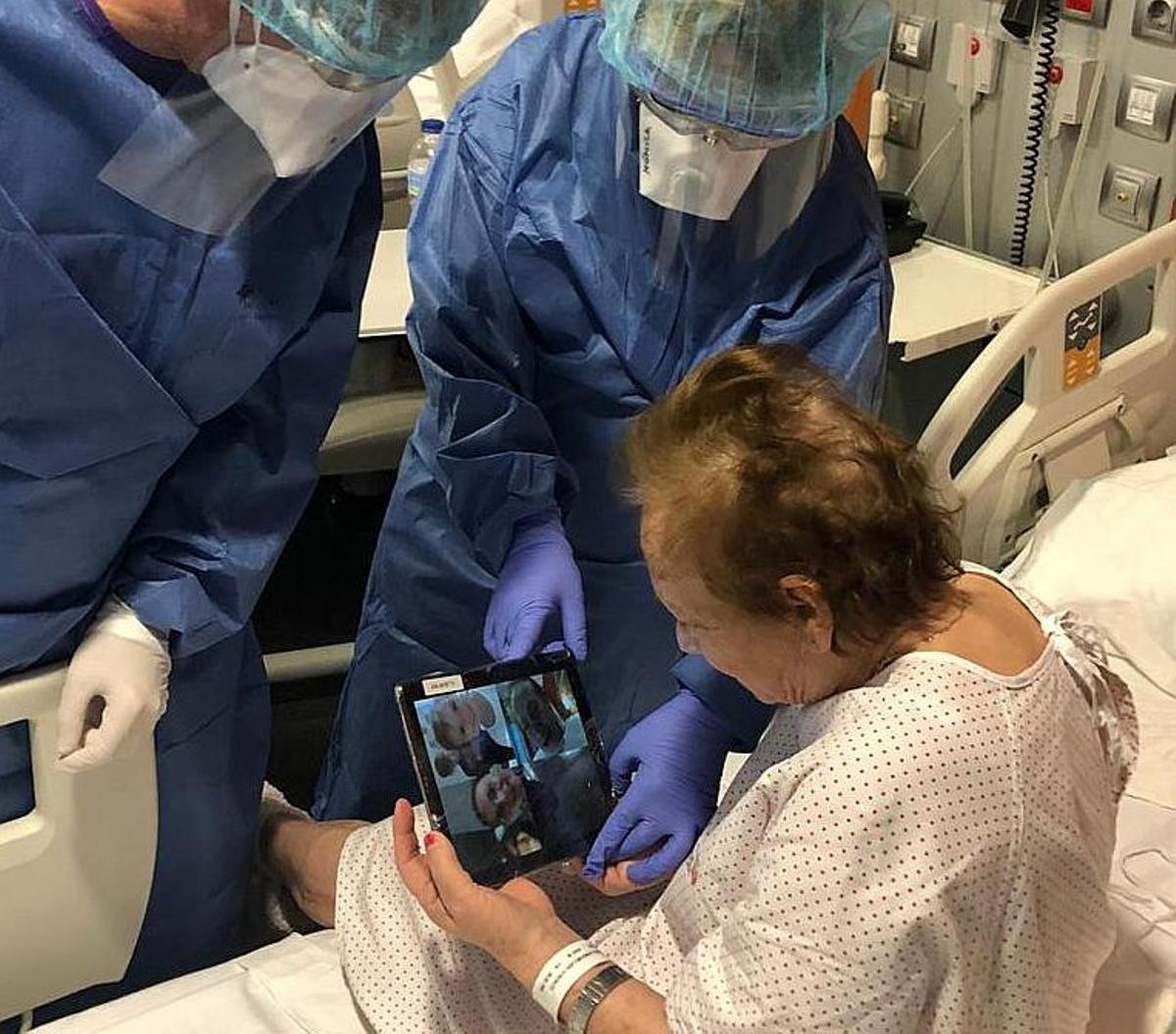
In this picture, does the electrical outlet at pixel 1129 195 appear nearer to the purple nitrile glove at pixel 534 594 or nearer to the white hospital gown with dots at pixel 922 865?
the purple nitrile glove at pixel 534 594

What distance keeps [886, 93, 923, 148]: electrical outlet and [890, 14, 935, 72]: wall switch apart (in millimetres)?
70

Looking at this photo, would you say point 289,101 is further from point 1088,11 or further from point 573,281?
point 1088,11

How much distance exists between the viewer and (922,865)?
1062 millimetres

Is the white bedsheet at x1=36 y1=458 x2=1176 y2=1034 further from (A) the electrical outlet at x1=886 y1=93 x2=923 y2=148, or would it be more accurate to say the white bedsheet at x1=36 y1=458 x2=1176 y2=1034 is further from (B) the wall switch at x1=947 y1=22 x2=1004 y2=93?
(A) the electrical outlet at x1=886 y1=93 x2=923 y2=148

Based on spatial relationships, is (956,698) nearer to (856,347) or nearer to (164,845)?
(856,347)

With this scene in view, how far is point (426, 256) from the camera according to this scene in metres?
1.63

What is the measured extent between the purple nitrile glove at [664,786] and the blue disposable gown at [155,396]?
43 cm

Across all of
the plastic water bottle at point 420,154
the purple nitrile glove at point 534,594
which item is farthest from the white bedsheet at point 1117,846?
the plastic water bottle at point 420,154

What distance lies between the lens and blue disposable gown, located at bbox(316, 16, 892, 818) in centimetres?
158

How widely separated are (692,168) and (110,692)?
0.75 m

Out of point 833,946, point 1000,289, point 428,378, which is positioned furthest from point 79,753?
point 1000,289

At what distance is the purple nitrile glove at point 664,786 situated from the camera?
4.76 feet

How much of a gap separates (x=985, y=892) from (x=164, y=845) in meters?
0.89

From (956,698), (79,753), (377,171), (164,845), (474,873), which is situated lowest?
(164,845)
